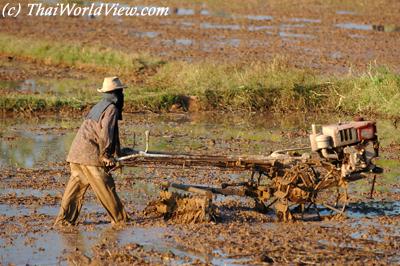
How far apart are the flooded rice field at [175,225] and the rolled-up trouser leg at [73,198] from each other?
16cm

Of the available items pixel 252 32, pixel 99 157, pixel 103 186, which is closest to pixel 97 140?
pixel 99 157

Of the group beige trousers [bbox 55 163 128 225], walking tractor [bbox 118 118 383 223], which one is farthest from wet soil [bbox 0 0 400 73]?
beige trousers [bbox 55 163 128 225]

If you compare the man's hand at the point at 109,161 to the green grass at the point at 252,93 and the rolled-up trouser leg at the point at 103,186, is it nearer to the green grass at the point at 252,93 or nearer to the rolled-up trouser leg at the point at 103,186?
the rolled-up trouser leg at the point at 103,186

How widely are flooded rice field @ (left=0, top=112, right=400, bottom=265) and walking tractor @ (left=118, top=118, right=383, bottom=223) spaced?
0.18 meters

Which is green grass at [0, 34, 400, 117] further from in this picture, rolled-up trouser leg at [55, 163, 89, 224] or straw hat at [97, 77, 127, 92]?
straw hat at [97, 77, 127, 92]

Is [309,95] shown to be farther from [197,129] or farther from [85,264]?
[85,264]

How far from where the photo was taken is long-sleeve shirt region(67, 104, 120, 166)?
873 centimetres

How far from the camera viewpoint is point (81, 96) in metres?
16.5

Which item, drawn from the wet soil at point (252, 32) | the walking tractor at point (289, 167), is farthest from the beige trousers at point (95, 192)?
the wet soil at point (252, 32)

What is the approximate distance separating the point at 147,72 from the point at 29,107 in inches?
172

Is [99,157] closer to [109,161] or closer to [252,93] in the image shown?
[109,161]

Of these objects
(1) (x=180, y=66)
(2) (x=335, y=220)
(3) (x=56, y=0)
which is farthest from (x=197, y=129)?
(3) (x=56, y=0)

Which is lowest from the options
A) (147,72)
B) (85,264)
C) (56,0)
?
(85,264)

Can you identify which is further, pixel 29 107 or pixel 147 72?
pixel 147 72
